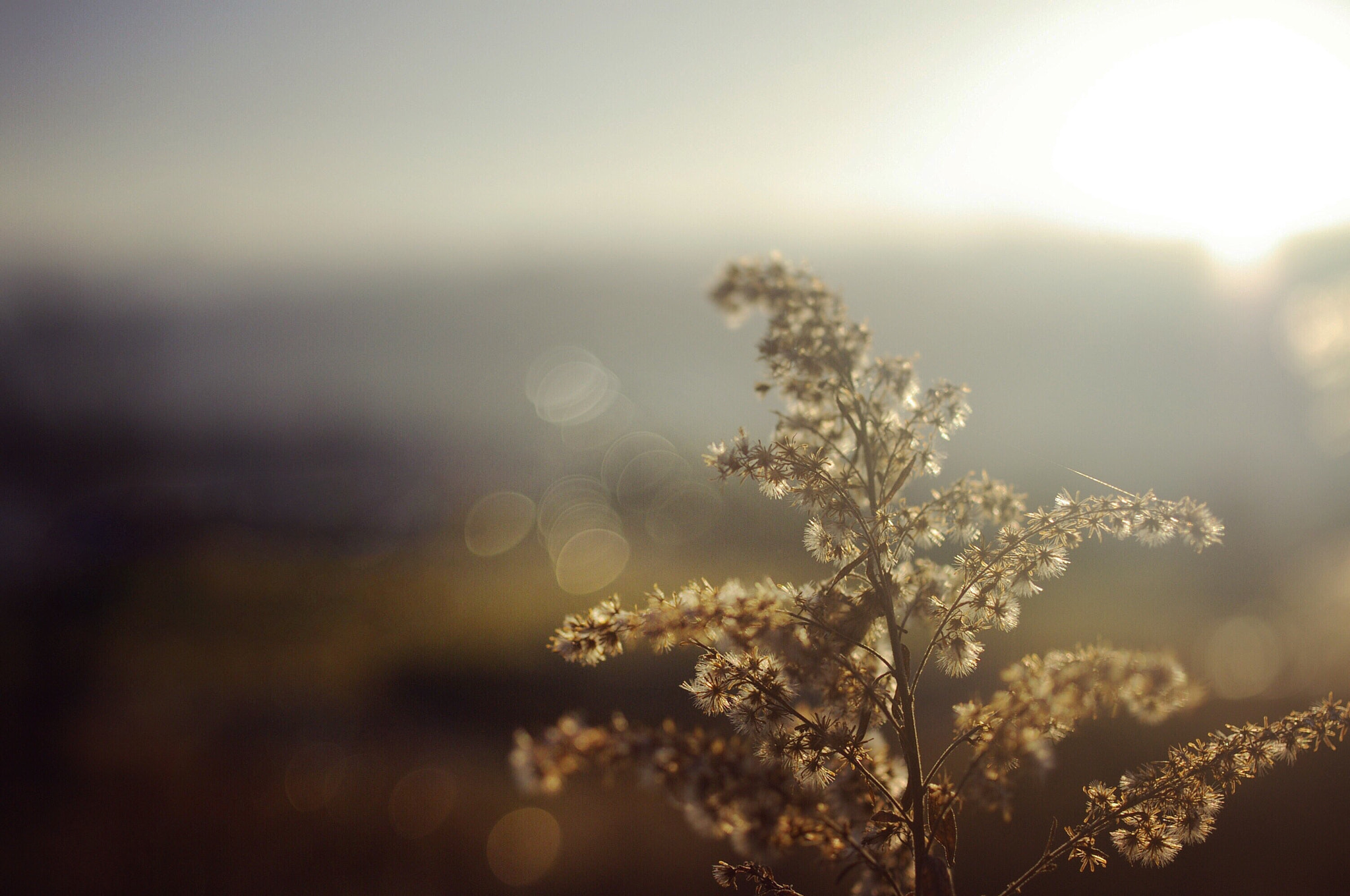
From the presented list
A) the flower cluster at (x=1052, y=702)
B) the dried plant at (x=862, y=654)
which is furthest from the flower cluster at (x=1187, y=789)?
the flower cluster at (x=1052, y=702)

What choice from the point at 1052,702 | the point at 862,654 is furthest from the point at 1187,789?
the point at 862,654

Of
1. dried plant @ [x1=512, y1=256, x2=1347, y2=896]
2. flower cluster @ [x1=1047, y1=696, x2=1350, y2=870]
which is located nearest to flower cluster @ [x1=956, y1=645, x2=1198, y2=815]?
dried plant @ [x1=512, y1=256, x2=1347, y2=896]

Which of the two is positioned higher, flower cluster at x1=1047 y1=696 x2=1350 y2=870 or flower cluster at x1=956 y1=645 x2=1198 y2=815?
flower cluster at x1=956 y1=645 x2=1198 y2=815

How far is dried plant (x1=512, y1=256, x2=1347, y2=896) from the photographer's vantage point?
227 cm

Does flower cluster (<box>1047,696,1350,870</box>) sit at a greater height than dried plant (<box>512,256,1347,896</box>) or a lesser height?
lesser

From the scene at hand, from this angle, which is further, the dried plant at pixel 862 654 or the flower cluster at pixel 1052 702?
the flower cluster at pixel 1052 702

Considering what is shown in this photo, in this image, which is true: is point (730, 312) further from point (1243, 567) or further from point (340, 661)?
point (340, 661)

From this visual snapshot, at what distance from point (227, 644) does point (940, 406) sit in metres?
13.4

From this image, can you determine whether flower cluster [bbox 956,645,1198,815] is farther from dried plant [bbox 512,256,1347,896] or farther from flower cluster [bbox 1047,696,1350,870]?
flower cluster [bbox 1047,696,1350,870]

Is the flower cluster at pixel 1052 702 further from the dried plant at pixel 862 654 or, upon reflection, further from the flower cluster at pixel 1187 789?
the flower cluster at pixel 1187 789

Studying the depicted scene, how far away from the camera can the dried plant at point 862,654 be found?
227 cm

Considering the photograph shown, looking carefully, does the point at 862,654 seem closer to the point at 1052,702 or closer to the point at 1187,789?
the point at 1052,702

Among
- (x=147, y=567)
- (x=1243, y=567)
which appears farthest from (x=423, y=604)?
(x=1243, y=567)

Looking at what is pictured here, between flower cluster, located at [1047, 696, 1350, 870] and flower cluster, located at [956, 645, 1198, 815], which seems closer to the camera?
flower cluster, located at [1047, 696, 1350, 870]
